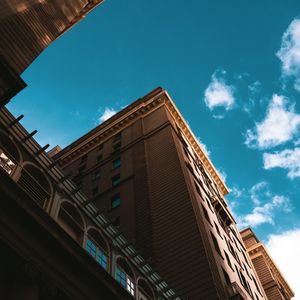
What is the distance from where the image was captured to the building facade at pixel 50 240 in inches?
489

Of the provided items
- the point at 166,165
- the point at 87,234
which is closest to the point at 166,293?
the point at 87,234

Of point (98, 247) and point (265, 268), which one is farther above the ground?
point (265, 268)

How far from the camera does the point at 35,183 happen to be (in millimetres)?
16484

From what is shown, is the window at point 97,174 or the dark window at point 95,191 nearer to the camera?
the dark window at point 95,191

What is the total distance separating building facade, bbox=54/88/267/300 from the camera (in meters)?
26.7

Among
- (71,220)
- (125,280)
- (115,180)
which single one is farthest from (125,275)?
(115,180)

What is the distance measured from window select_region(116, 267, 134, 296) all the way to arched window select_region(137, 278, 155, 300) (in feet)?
2.92

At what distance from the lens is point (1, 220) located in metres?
12.5

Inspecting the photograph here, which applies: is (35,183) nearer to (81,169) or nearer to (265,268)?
(81,169)

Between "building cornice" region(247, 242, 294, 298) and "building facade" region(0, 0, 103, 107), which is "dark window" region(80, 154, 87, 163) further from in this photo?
"building cornice" region(247, 242, 294, 298)

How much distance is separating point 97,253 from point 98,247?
1.55 ft

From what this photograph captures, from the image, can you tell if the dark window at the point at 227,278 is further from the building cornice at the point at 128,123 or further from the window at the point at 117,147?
the building cornice at the point at 128,123

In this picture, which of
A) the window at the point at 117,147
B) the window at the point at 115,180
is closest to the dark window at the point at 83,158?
the window at the point at 117,147

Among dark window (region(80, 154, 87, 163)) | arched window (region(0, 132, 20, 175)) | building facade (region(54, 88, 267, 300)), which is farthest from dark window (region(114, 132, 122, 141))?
arched window (region(0, 132, 20, 175))
